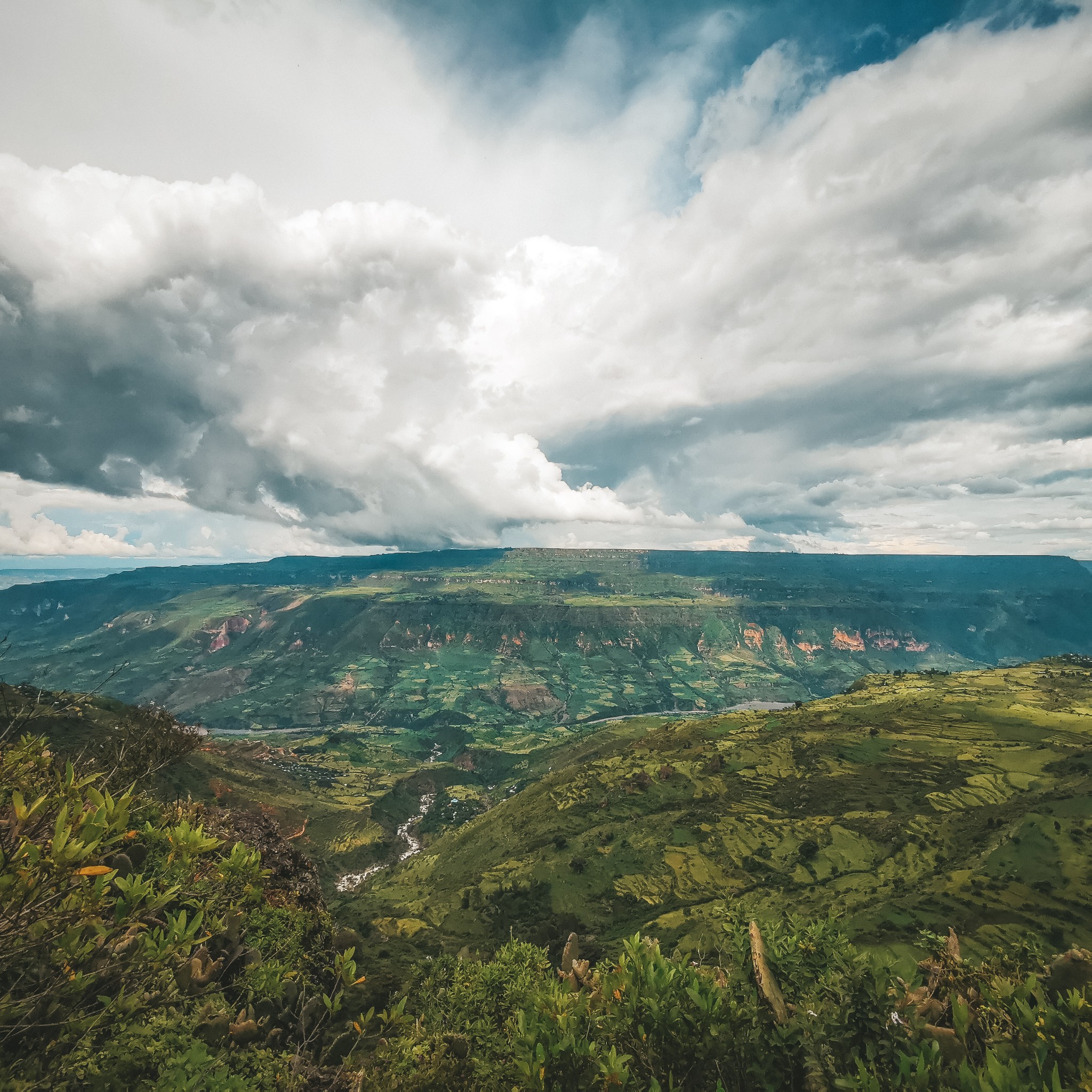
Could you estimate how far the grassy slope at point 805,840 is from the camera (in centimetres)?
8825

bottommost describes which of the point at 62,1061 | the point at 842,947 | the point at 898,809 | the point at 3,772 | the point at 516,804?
the point at 516,804

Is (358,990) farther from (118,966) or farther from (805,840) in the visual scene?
(805,840)

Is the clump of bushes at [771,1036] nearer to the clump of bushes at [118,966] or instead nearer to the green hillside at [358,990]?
the green hillside at [358,990]

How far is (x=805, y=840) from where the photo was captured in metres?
127

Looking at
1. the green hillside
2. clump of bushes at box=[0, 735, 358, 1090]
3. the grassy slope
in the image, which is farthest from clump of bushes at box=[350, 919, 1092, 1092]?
the grassy slope

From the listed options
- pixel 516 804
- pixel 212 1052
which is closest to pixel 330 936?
pixel 212 1052

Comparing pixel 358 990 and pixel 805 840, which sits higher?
pixel 358 990

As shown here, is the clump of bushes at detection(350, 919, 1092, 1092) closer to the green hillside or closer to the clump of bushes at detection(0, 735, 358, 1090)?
the green hillside

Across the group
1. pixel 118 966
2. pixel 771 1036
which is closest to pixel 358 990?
pixel 118 966

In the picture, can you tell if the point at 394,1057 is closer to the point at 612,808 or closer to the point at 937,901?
the point at 937,901

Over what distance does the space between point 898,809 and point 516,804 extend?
11954 cm

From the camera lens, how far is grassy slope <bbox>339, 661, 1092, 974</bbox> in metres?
88.2

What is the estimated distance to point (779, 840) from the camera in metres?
129

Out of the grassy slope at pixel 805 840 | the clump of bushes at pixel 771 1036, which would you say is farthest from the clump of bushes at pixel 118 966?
the grassy slope at pixel 805 840
